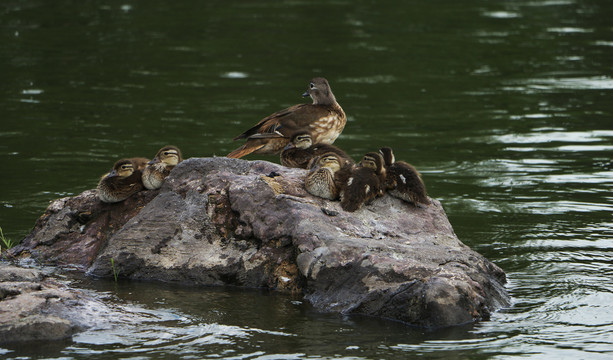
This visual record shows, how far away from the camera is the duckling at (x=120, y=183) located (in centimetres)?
924

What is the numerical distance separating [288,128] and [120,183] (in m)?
2.04

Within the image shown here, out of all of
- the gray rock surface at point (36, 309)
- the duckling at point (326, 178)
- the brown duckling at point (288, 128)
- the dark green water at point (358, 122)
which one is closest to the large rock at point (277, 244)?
the duckling at point (326, 178)

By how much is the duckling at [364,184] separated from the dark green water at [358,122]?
3.39 feet

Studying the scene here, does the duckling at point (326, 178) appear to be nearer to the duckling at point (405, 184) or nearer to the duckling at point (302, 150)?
the duckling at point (405, 184)

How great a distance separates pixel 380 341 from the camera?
723cm

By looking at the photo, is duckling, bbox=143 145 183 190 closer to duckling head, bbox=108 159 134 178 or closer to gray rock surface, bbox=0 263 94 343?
duckling head, bbox=108 159 134 178

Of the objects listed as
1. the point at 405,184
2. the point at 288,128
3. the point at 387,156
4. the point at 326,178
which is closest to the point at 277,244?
the point at 326,178

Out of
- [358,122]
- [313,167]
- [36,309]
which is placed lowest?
[358,122]

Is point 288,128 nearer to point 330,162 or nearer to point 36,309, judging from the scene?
point 330,162

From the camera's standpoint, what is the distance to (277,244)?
8.53 m

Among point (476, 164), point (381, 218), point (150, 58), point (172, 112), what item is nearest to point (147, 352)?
point (381, 218)

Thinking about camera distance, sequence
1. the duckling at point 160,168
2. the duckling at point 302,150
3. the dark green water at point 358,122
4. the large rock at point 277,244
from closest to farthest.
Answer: the dark green water at point 358,122 < the large rock at point 277,244 < the duckling at point 160,168 < the duckling at point 302,150

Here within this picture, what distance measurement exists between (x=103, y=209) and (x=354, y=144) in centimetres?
616

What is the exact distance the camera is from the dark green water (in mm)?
7445
